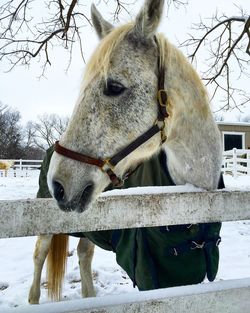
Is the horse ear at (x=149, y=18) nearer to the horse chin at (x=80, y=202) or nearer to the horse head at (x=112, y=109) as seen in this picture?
the horse head at (x=112, y=109)

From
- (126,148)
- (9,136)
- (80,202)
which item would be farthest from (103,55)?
(9,136)

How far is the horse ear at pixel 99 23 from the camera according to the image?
2.29 m

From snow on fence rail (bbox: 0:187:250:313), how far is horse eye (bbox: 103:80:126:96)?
0.59m

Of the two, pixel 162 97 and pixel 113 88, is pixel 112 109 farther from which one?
pixel 162 97

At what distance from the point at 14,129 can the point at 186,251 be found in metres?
46.5

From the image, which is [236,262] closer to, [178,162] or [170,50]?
[178,162]

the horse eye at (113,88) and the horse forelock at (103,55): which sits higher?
the horse forelock at (103,55)

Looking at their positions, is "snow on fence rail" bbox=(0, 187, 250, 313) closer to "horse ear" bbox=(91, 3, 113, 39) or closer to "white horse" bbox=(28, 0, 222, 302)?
"white horse" bbox=(28, 0, 222, 302)

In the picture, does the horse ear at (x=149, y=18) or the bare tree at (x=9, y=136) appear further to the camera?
the bare tree at (x=9, y=136)

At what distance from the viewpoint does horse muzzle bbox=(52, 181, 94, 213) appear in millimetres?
1362

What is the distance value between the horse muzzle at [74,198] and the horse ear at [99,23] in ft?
4.11

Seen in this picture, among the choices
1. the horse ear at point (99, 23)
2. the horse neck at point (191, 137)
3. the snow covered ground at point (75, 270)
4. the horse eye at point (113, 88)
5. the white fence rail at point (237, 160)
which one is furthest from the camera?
the white fence rail at point (237, 160)

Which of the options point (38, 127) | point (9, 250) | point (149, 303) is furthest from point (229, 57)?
point (38, 127)

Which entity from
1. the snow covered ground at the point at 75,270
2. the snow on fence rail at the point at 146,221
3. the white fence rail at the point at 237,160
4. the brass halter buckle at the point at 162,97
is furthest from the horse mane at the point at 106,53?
the white fence rail at the point at 237,160
